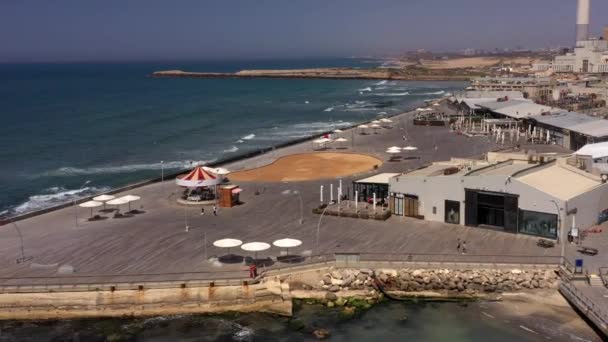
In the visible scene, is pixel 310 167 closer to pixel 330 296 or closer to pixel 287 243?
pixel 287 243

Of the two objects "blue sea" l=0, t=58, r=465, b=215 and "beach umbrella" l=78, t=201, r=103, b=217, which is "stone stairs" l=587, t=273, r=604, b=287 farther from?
"blue sea" l=0, t=58, r=465, b=215

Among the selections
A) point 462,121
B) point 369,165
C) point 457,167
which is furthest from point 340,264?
point 462,121

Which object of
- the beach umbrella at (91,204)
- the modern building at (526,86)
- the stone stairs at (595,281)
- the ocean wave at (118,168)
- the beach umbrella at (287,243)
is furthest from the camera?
the modern building at (526,86)

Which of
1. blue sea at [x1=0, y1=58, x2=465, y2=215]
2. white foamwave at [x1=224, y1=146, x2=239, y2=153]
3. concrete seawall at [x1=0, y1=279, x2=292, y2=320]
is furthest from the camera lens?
white foamwave at [x1=224, y1=146, x2=239, y2=153]

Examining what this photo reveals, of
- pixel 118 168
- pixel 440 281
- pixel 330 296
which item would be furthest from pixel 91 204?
pixel 118 168

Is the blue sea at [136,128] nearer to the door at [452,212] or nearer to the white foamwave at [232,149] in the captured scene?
the white foamwave at [232,149]

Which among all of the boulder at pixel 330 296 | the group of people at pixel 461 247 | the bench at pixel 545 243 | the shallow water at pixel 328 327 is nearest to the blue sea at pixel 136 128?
the shallow water at pixel 328 327

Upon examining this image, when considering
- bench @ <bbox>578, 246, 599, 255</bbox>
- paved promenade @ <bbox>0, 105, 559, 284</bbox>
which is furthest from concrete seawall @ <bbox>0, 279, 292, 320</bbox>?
bench @ <bbox>578, 246, 599, 255</bbox>
